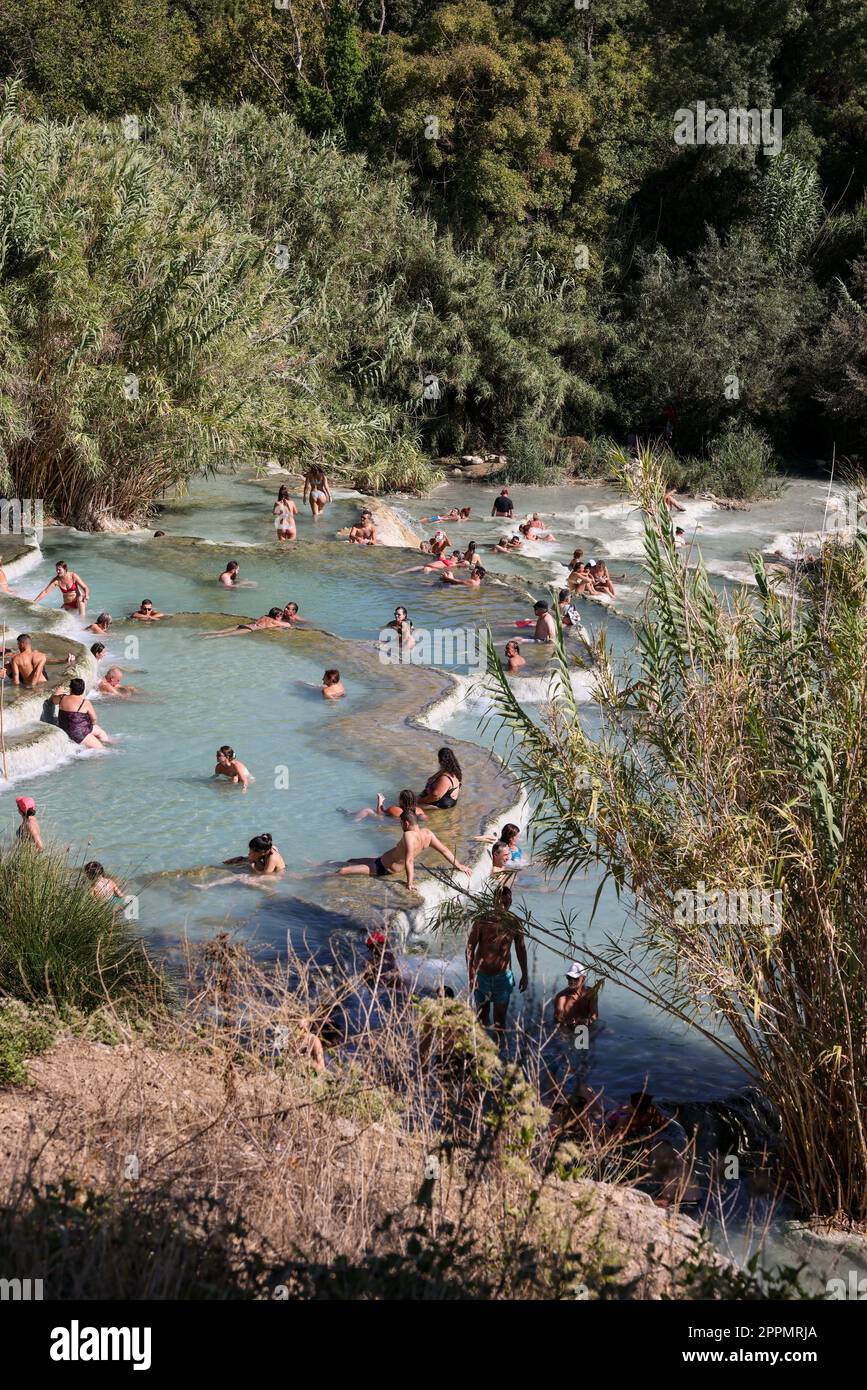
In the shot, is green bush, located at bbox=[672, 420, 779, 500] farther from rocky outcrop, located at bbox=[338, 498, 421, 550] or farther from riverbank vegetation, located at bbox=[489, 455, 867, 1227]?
riverbank vegetation, located at bbox=[489, 455, 867, 1227]

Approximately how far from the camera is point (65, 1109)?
657cm

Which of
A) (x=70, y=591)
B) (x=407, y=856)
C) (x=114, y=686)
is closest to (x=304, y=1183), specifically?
(x=407, y=856)

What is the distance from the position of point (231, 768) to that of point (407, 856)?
2.58 m

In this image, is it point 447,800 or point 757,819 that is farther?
point 447,800

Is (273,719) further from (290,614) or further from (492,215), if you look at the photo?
(492,215)

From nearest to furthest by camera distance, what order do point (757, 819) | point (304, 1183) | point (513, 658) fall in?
point (304, 1183) → point (757, 819) → point (513, 658)

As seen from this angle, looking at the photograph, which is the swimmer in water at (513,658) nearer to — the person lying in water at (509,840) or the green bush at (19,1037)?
the person lying in water at (509,840)

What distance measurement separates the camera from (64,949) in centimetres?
835

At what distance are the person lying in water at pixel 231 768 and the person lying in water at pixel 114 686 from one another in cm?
257

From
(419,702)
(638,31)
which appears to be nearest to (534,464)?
(419,702)

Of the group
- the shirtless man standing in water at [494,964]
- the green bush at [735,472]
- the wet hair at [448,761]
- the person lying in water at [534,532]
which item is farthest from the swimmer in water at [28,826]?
the green bush at [735,472]

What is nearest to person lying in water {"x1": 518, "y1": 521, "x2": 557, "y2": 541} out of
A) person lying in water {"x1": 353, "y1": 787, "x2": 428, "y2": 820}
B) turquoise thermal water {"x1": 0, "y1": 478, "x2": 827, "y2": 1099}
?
turquoise thermal water {"x1": 0, "y1": 478, "x2": 827, "y2": 1099}

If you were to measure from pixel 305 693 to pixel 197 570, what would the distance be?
543cm

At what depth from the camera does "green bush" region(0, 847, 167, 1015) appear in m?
8.16
